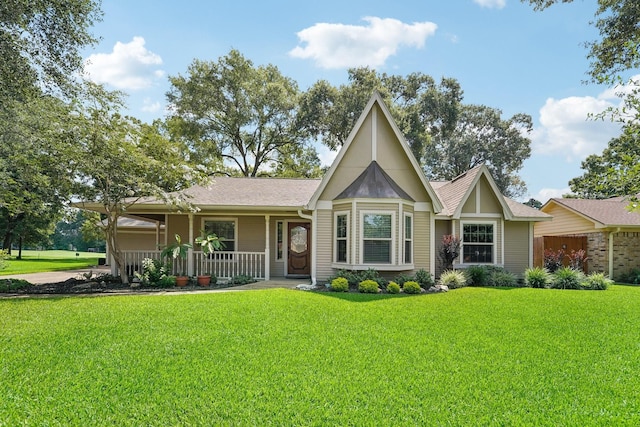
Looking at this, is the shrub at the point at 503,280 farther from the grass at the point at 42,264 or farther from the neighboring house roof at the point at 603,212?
the grass at the point at 42,264

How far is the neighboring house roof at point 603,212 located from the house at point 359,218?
13.4 ft

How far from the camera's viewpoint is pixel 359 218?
12664mm

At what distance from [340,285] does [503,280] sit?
638cm

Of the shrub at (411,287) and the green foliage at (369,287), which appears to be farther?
the shrub at (411,287)

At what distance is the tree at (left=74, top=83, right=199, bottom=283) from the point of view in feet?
38.9

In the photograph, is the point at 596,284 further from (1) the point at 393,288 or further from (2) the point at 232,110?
(2) the point at 232,110

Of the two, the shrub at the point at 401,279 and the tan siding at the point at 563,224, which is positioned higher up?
the tan siding at the point at 563,224

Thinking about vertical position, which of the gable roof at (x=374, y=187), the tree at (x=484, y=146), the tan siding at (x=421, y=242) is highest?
the tree at (x=484, y=146)

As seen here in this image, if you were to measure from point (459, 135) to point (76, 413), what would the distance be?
41.2 metres

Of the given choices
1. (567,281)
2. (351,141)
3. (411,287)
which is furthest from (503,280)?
(351,141)

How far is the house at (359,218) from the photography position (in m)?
12.8

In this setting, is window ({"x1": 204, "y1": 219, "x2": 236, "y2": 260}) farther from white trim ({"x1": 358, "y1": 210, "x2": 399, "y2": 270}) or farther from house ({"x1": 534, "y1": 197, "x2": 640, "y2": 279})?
house ({"x1": 534, "y1": 197, "x2": 640, "y2": 279})

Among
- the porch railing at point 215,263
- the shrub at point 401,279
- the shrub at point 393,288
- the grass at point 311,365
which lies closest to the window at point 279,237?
the porch railing at point 215,263

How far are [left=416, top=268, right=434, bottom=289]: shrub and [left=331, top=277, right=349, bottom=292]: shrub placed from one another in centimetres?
248
